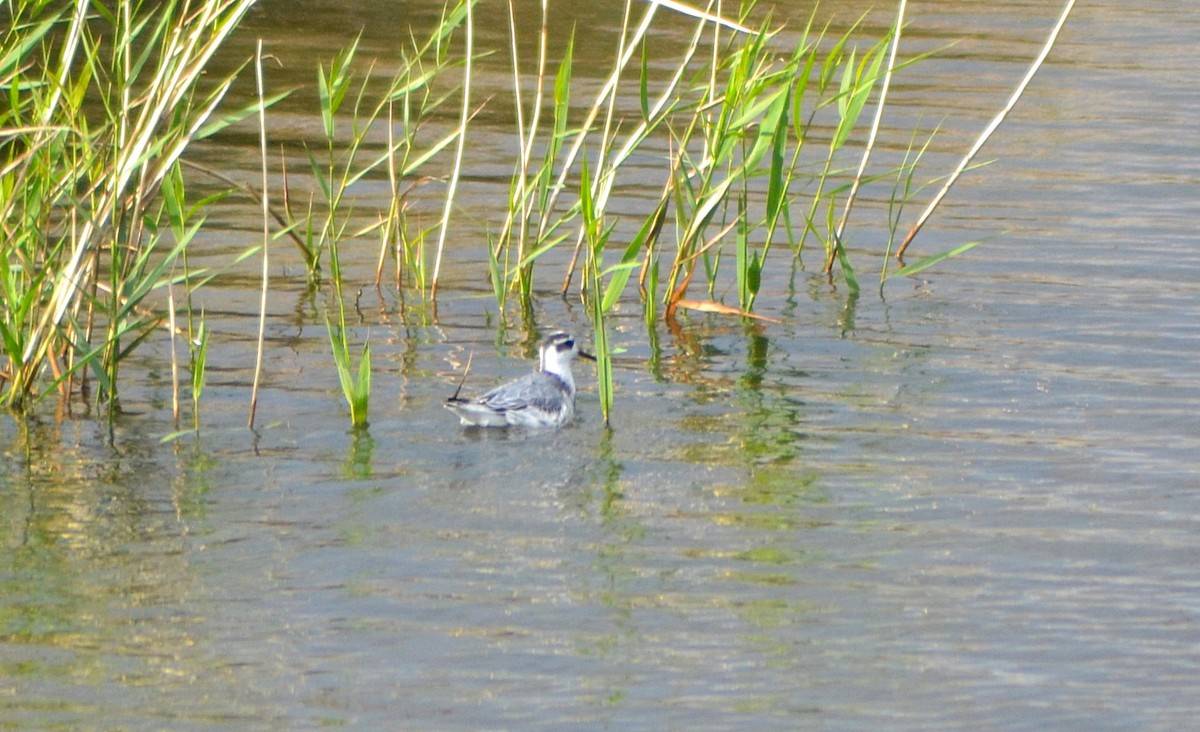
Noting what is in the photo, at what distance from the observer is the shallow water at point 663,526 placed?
555cm

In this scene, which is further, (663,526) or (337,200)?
(337,200)

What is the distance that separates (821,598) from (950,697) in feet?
2.63

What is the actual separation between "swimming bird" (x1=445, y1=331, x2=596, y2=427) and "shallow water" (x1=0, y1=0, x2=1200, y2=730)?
0.10 m

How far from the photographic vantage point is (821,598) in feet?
20.5

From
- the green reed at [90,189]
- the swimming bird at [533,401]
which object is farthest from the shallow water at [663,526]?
the green reed at [90,189]

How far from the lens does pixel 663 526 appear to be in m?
6.90

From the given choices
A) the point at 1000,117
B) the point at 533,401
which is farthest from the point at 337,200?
the point at 1000,117

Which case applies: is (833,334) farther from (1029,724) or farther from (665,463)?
(1029,724)

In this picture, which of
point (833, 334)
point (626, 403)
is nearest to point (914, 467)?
point (626, 403)

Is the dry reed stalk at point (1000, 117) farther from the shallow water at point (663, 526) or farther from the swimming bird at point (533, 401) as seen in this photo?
the swimming bird at point (533, 401)

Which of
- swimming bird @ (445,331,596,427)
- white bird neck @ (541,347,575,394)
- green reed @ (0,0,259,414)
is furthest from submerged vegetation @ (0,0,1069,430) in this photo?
white bird neck @ (541,347,575,394)

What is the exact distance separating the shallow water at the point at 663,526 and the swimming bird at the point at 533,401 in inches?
4.1

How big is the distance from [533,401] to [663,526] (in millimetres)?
1319

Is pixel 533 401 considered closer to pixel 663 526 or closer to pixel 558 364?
pixel 558 364
